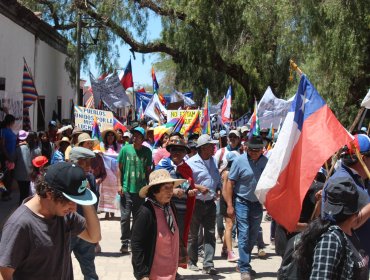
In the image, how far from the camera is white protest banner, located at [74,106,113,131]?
14281 millimetres

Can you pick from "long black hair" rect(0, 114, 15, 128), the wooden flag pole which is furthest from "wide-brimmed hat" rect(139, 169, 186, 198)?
"long black hair" rect(0, 114, 15, 128)

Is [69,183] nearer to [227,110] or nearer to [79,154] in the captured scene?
[79,154]

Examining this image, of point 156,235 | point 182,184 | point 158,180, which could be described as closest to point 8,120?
point 182,184

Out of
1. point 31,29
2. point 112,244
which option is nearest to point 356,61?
point 31,29

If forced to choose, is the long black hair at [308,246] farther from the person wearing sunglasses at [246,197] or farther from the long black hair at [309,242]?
the person wearing sunglasses at [246,197]

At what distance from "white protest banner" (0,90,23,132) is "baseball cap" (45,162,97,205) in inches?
470

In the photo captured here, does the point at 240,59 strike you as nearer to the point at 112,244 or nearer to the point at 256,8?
the point at 256,8

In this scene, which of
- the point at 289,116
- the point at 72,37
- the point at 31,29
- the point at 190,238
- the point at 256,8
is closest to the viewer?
the point at 289,116

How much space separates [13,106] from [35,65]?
5.75 meters

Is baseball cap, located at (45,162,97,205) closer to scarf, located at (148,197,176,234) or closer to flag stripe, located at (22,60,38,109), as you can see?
scarf, located at (148,197,176,234)

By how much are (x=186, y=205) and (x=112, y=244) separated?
97.2 inches

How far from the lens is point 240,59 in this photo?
25703 mm

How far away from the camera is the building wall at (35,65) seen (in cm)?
1761

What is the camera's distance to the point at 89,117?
14.4 m
